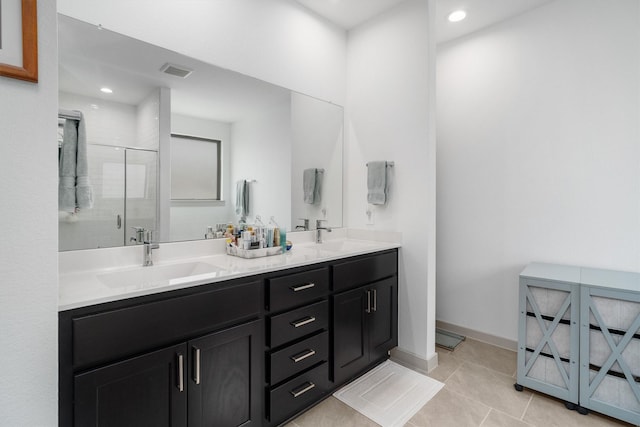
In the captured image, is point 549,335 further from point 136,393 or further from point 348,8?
point 348,8

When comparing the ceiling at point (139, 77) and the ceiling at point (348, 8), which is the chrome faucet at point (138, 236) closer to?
the ceiling at point (139, 77)

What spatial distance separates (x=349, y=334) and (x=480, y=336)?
1.49m

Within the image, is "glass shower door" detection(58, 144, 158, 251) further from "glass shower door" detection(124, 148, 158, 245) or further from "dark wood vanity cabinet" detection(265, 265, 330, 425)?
"dark wood vanity cabinet" detection(265, 265, 330, 425)

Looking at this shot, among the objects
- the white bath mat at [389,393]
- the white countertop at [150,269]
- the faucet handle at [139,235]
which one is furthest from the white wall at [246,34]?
the white bath mat at [389,393]

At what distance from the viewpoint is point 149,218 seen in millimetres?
1652

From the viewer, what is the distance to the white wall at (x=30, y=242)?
0.87 m

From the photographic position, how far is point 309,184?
2.50m

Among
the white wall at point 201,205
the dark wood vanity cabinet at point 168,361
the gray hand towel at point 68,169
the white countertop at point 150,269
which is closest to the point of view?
the dark wood vanity cabinet at point 168,361

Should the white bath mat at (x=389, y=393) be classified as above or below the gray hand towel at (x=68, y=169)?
below

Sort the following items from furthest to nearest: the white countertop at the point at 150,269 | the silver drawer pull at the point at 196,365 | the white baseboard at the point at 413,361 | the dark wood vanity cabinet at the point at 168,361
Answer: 1. the white baseboard at the point at 413,361
2. the silver drawer pull at the point at 196,365
3. the white countertop at the point at 150,269
4. the dark wood vanity cabinet at the point at 168,361

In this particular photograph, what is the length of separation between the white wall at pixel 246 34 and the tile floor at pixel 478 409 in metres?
2.20

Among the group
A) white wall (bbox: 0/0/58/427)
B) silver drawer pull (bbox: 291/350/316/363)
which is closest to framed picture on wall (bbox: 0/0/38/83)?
white wall (bbox: 0/0/58/427)

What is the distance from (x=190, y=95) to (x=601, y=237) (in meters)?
2.91

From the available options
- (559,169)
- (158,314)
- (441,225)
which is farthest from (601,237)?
(158,314)
